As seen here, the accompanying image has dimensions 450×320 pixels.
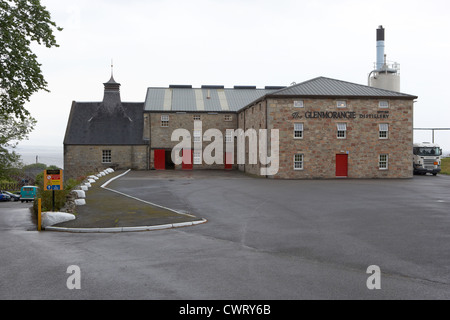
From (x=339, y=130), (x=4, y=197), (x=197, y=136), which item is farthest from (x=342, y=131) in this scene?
(x=4, y=197)

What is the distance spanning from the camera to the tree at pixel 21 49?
17.5 meters

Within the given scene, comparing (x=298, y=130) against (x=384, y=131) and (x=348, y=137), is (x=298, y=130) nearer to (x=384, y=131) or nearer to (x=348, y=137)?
(x=348, y=137)

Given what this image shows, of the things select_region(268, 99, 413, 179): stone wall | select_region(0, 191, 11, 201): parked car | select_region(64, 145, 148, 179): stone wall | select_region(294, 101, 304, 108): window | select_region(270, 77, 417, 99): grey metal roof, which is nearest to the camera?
select_region(268, 99, 413, 179): stone wall

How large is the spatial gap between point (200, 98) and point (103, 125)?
476 inches

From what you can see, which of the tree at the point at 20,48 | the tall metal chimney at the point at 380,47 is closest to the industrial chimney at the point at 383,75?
the tall metal chimney at the point at 380,47

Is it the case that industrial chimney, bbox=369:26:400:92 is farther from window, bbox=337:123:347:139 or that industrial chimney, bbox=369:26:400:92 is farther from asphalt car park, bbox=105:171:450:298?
asphalt car park, bbox=105:171:450:298

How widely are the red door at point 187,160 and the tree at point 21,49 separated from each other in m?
28.0

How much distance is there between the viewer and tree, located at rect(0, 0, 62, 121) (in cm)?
1747

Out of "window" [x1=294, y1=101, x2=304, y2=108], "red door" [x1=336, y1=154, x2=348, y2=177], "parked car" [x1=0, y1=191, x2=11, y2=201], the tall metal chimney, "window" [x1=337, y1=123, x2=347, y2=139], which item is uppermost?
the tall metal chimney

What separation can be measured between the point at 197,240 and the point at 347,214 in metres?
6.72

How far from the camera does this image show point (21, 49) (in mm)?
17438

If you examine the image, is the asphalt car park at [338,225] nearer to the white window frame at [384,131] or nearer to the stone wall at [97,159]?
the white window frame at [384,131]

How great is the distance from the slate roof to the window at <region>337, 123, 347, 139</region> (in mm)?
21701

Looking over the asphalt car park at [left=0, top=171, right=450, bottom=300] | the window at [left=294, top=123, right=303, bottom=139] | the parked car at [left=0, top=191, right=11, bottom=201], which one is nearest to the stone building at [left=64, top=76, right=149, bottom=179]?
the parked car at [left=0, top=191, right=11, bottom=201]
